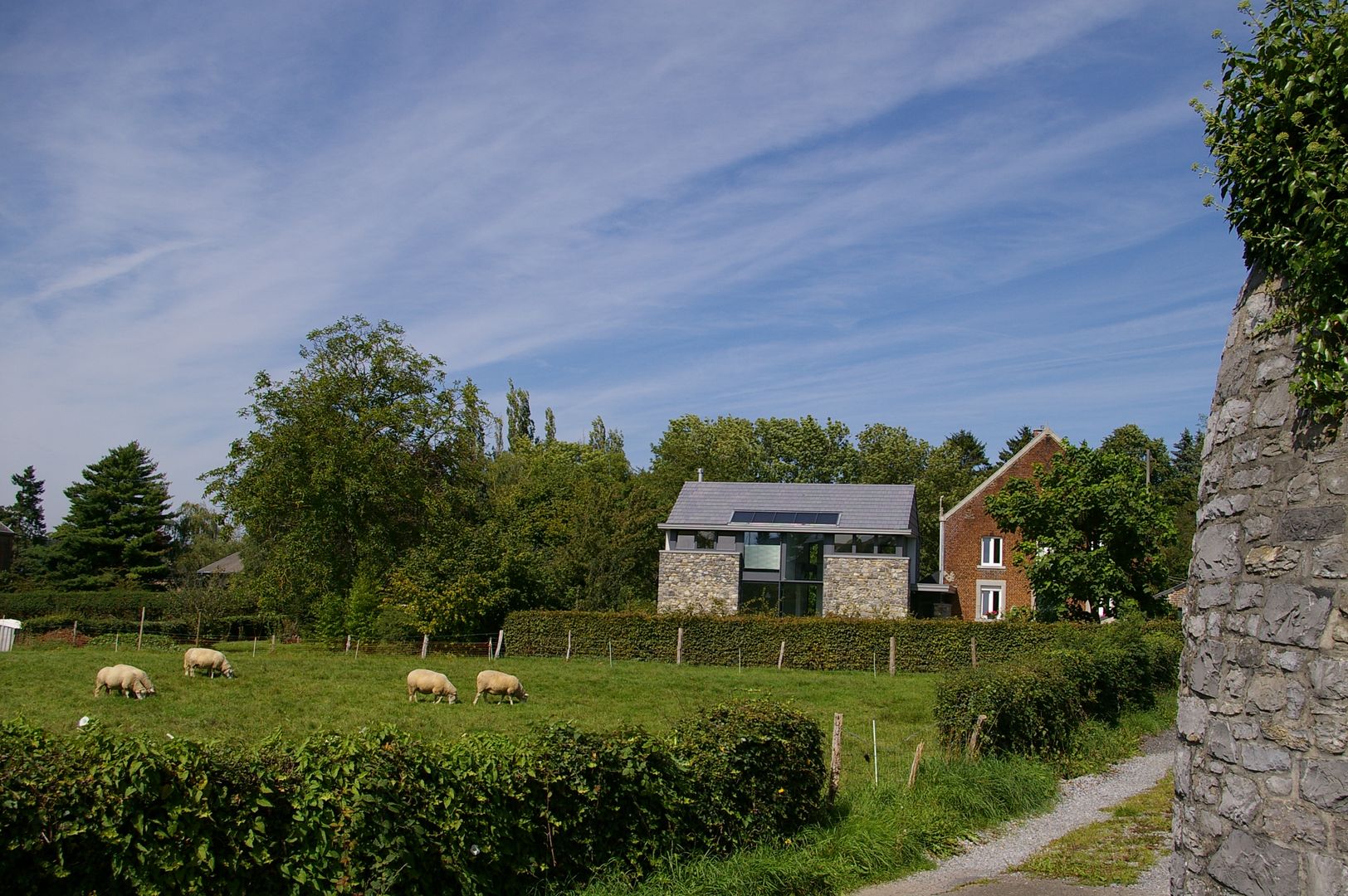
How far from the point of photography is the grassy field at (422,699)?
17156 millimetres

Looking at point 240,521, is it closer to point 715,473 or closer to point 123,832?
point 715,473

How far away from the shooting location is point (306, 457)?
42.2 meters

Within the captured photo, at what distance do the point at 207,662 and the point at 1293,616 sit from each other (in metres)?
25.1

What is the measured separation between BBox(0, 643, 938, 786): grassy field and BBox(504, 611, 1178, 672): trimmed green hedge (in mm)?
1788

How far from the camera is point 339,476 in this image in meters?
41.8

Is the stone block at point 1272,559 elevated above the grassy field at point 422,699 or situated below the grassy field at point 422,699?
above

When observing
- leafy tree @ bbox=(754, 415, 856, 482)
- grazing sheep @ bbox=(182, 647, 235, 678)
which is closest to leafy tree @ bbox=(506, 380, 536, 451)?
leafy tree @ bbox=(754, 415, 856, 482)

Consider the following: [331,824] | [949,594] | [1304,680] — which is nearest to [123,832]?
[331,824]

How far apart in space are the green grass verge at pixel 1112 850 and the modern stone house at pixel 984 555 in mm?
34514

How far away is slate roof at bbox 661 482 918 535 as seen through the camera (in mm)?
43031

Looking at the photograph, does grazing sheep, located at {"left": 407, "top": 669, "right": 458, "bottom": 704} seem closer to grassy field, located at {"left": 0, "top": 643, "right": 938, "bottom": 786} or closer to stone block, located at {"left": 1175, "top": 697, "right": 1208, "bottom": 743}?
grassy field, located at {"left": 0, "top": 643, "right": 938, "bottom": 786}

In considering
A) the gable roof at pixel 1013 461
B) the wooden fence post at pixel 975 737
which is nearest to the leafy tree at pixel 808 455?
the gable roof at pixel 1013 461

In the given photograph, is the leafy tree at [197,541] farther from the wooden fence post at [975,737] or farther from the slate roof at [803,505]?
the wooden fence post at [975,737]

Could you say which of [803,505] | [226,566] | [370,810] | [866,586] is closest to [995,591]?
[866,586]
